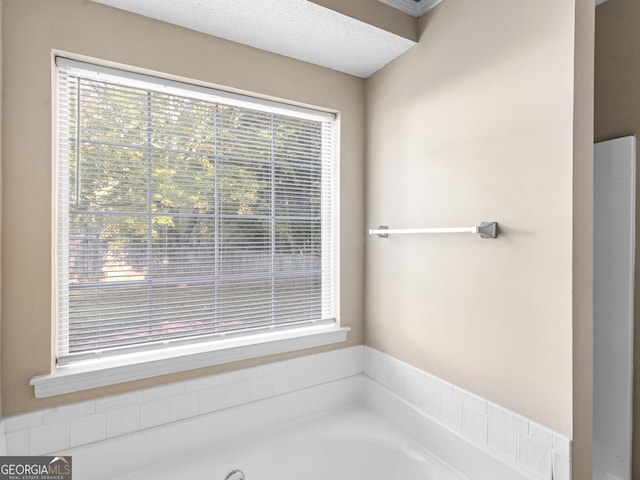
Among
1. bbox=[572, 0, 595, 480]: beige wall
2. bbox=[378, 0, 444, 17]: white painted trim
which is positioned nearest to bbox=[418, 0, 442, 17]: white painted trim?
bbox=[378, 0, 444, 17]: white painted trim

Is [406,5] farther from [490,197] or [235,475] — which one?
[235,475]

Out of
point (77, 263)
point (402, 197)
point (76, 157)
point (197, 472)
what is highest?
point (76, 157)

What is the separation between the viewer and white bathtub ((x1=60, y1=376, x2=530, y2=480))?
1.36 metres

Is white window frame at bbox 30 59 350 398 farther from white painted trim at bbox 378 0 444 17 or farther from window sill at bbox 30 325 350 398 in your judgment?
white painted trim at bbox 378 0 444 17

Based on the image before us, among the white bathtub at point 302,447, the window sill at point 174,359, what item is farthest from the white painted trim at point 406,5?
the white bathtub at point 302,447

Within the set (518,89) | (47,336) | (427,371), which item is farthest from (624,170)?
(47,336)

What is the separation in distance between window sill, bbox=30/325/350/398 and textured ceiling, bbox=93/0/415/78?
1.39 meters

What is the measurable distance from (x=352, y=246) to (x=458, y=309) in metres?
0.70

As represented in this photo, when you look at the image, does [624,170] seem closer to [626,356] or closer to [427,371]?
[626,356]

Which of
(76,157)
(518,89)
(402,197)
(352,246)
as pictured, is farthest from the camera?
(352,246)

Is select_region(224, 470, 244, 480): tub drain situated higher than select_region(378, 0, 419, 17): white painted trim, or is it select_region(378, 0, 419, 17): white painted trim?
select_region(378, 0, 419, 17): white painted trim

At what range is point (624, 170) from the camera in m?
1.42

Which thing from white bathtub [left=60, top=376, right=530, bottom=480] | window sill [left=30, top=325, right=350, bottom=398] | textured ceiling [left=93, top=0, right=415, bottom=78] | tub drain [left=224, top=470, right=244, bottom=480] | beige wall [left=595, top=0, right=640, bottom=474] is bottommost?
tub drain [left=224, top=470, right=244, bottom=480]

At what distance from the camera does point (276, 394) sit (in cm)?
171
